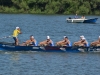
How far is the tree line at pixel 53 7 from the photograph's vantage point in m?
107

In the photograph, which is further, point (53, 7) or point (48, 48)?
point (53, 7)

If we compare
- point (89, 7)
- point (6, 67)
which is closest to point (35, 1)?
point (89, 7)

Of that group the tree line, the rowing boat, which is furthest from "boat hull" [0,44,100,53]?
the tree line

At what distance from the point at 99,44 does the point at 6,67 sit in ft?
33.6

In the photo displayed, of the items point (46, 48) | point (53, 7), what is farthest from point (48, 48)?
point (53, 7)

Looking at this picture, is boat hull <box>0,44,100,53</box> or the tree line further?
the tree line

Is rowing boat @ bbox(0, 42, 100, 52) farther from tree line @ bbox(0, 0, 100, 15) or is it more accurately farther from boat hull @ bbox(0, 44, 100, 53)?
tree line @ bbox(0, 0, 100, 15)

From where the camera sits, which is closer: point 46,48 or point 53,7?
point 46,48

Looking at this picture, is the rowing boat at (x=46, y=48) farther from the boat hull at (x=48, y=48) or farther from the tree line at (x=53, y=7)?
the tree line at (x=53, y=7)

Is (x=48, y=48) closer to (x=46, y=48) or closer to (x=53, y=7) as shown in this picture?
(x=46, y=48)

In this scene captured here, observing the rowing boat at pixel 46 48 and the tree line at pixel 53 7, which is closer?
the rowing boat at pixel 46 48

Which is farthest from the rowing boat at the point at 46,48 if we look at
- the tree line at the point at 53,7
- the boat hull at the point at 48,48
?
the tree line at the point at 53,7

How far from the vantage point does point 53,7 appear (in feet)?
352

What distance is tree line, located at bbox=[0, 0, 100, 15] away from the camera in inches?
4208
